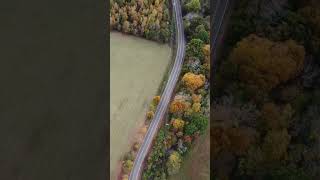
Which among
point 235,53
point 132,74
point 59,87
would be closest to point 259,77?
point 235,53

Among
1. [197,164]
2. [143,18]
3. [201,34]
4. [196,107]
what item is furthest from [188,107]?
[143,18]

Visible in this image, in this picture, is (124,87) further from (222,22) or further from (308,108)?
(308,108)

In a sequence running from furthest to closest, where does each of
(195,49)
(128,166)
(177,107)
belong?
(195,49) → (177,107) → (128,166)

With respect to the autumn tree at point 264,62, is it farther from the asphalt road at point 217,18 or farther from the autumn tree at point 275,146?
the autumn tree at point 275,146

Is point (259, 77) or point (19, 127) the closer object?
point (19, 127)

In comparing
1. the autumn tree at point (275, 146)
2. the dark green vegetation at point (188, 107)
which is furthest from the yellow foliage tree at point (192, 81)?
the autumn tree at point (275, 146)

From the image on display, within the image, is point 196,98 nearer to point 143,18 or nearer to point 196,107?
point 196,107

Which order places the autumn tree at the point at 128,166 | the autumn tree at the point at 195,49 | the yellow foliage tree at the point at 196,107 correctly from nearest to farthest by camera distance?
1. the autumn tree at the point at 128,166
2. the yellow foliage tree at the point at 196,107
3. the autumn tree at the point at 195,49
